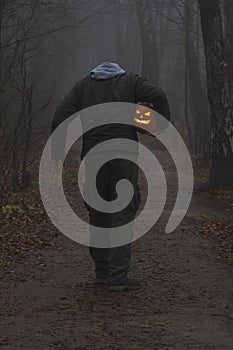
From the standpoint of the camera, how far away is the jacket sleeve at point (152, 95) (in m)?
7.31

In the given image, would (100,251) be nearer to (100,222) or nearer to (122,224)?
(100,222)

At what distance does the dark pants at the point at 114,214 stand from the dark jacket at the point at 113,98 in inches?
10.2

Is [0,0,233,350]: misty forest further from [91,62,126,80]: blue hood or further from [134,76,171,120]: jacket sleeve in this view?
[91,62,126,80]: blue hood

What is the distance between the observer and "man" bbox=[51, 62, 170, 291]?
7.38m

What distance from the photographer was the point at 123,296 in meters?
7.14

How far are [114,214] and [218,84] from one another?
9.64 metres

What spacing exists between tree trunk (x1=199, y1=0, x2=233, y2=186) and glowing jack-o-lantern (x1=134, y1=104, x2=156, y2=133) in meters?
9.52

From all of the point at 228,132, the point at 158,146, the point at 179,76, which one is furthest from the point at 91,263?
the point at 179,76

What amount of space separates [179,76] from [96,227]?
38.8 metres

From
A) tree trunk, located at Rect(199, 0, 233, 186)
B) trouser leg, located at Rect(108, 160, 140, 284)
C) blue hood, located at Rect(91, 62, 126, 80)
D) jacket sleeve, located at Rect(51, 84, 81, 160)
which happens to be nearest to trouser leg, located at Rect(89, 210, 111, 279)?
trouser leg, located at Rect(108, 160, 140, 284)

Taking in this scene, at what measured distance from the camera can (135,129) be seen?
Result: 7461 millimetres

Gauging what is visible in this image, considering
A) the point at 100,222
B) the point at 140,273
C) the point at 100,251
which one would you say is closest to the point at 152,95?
the point at 100,222

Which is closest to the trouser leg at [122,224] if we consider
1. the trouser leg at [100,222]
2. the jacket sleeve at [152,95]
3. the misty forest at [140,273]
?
the trouser leg at [100,222]

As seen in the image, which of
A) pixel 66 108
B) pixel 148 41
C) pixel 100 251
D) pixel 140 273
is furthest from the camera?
pixel 148 41
